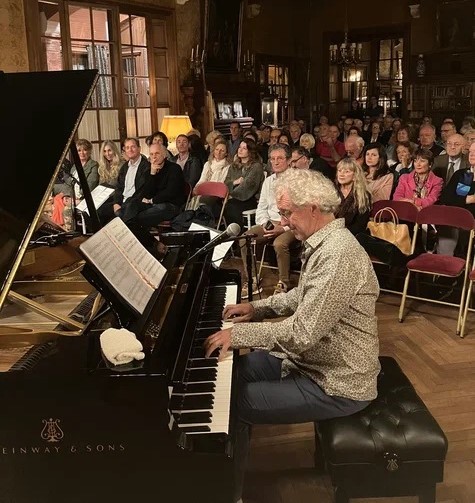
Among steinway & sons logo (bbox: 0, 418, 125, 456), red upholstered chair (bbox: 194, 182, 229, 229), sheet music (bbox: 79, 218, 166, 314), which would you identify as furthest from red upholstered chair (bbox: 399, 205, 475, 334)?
steinway & sons logo (bbox: 0, 418, 125, 456)

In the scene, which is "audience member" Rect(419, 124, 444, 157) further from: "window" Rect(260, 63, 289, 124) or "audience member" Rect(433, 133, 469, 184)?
"window" Rect(260, 63, 289, 124)

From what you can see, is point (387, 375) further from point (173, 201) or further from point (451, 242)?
point (173, 201)

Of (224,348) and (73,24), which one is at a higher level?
(73,24)

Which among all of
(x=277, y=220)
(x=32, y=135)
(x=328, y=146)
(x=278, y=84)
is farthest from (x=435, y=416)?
(x=278, y=84)

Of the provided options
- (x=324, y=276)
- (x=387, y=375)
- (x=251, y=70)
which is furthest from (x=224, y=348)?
(x=251, y=70)

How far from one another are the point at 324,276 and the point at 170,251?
2.96ft

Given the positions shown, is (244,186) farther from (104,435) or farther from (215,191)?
(104,435)

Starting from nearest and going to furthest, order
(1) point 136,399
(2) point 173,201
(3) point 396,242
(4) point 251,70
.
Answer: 1. (1) point 136,399
2. (3) point 396,242
3. (2) point 173,201
4. (4) point 251,70

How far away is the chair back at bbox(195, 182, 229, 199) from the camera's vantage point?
232 inches

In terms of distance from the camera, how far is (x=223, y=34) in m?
10.2

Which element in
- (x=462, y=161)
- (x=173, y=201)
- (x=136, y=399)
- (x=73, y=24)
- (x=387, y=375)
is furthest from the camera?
(x=73, y=24)

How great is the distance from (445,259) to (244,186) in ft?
7.58

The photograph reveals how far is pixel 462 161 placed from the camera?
5.72m

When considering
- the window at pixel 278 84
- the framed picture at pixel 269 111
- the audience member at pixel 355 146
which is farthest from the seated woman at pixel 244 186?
the window at pixel 278 84
